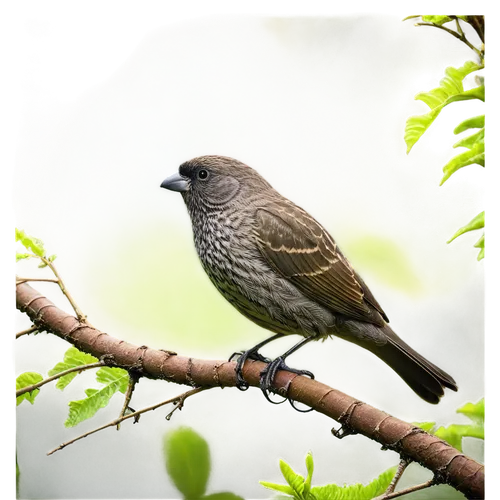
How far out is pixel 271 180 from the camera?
9.13ft

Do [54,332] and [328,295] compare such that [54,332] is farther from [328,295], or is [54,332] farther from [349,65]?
[349,65]

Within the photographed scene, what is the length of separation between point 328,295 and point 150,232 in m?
0.72

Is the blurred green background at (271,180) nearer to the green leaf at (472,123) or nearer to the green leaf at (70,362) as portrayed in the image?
the green leaf at (70,362)

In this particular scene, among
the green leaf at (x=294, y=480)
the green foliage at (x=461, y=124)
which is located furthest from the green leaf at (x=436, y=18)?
the green leaf at (x=294, y=480)

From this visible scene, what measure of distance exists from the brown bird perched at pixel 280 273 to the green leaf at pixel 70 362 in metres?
0.54

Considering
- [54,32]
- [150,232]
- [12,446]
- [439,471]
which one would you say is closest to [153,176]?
[150,232]

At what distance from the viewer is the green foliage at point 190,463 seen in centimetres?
269

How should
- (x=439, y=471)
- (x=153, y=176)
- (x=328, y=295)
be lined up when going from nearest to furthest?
(x=439, y=471)
(x=328, y=295)
(x=153, y=176)

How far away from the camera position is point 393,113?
2.70m

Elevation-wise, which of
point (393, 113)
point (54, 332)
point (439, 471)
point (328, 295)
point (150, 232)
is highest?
point (393, 113)

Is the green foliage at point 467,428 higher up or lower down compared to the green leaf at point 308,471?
higher up

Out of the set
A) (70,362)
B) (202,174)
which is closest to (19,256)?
(70,362)

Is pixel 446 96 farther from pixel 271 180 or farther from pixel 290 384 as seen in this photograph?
pixel 290 384

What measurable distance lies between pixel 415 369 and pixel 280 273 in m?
0.58
